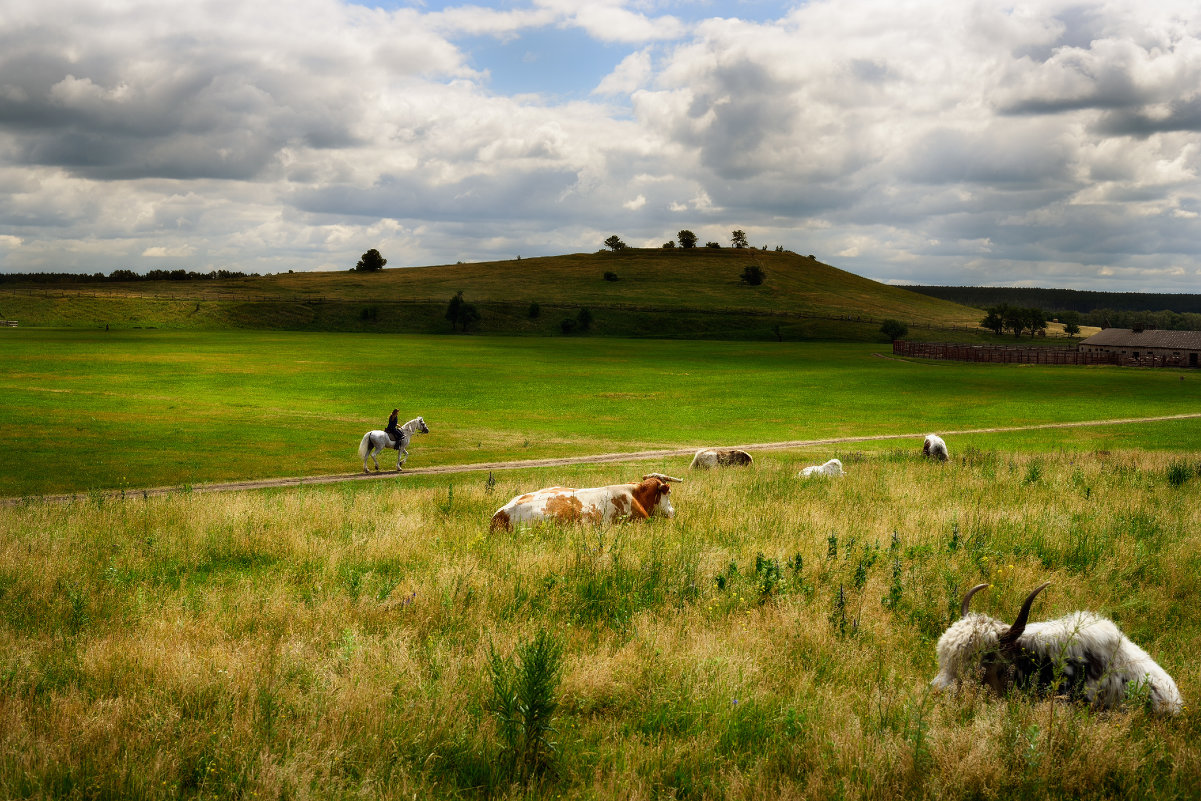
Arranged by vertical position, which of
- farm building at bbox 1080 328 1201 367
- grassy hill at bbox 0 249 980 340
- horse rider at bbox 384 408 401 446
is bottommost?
horse rider at bbox 384 408 401 446

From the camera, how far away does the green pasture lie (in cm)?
3247

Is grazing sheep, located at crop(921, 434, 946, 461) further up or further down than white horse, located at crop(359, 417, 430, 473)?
further up

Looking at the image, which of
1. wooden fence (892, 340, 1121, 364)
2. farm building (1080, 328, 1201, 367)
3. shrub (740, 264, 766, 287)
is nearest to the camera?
wooden fence (892, 340, 1121, 364)

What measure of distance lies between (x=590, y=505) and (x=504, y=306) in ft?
477

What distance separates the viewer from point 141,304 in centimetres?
14062

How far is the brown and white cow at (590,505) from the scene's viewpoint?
42.8 feet

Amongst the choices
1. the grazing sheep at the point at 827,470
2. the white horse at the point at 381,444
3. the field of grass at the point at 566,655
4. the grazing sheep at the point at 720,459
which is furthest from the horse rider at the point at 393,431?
the field of grass at the point at 566,655

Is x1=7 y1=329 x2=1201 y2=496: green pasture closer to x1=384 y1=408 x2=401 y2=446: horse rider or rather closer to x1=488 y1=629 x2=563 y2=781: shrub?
x1=384 y1=408 x2=401 y2=446: horse rider

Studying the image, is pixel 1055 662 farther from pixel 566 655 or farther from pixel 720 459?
pixel 720 459

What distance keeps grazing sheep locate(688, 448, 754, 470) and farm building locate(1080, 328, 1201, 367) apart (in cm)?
10683

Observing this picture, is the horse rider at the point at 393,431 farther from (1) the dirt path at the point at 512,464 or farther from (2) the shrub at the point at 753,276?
(2) the shrub at the point at 753,276

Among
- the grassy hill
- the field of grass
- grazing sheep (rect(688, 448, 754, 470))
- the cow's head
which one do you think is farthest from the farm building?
the field of grass

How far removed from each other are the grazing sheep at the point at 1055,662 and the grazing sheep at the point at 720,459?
2074 cm

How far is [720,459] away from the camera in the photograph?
28.0 m
